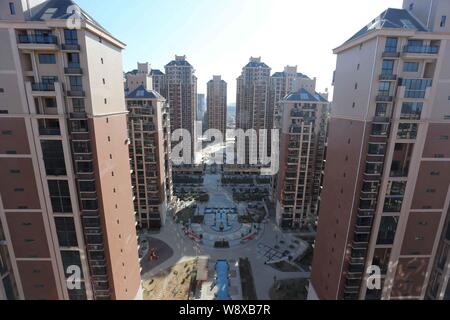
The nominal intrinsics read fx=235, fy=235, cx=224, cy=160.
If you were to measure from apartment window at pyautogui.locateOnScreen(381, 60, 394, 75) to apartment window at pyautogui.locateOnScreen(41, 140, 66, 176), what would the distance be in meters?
26.1

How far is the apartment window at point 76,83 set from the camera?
17806 millimetres

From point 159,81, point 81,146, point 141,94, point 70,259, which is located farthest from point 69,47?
point 159,81

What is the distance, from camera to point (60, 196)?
63.9 feet

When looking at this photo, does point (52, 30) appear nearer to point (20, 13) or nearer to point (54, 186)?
point (20, 13)

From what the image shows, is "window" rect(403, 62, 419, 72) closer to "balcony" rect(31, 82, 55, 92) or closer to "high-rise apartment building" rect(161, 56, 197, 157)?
"balcony" rect(31, 82, 55, 92)

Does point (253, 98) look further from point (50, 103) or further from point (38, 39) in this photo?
point (38, 39)

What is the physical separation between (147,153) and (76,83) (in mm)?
28118

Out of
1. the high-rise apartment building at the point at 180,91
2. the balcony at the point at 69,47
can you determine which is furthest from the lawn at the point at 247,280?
the high-rise apartment building at the point at 180,91

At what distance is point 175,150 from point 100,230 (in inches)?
2432

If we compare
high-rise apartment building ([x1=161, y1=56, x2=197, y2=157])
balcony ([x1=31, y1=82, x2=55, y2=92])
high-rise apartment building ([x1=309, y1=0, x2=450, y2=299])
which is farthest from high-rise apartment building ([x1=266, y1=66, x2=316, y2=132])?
balcony ([x1=31, y1=82, x2=55, y2=92])

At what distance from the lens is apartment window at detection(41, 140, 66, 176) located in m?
18.5

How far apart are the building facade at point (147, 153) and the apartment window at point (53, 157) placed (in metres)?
26.0

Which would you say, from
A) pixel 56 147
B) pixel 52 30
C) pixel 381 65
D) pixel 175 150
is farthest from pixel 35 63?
pixel 175 150

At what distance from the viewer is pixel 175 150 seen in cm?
8125
